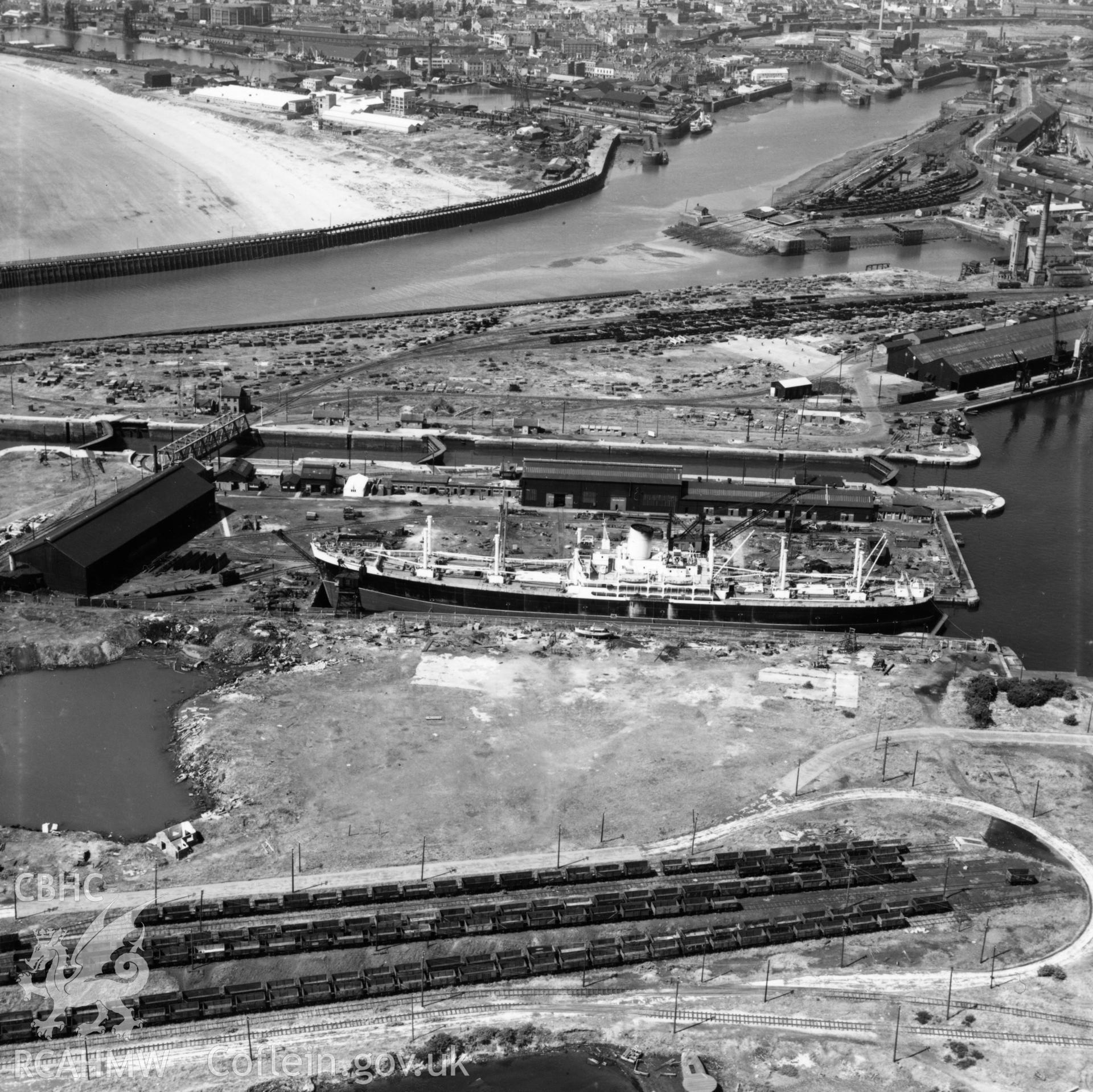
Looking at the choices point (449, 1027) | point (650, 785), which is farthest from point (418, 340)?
point (449, 1027)

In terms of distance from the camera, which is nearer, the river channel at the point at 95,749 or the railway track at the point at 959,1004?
the railway track at the point at 959,1004

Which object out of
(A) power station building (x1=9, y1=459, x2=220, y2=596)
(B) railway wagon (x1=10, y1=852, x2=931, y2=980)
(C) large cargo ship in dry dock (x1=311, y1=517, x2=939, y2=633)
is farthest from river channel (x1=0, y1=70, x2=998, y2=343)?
(B) railway wagon (x1=10, y1=852, x2=931, y2=980)

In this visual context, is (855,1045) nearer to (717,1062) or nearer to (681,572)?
(717,1062)

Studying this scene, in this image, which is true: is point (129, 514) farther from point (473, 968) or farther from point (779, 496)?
point (473, 968)

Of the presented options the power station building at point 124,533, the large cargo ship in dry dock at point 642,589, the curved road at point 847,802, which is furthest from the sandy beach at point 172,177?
the curved road at point 847,802

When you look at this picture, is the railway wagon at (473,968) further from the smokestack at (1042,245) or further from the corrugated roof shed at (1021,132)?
the corrugated roof shed at (1021,132)

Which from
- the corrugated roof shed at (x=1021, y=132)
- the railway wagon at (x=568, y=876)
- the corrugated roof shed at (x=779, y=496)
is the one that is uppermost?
the corrugated roof shed at (x=1021, y=132)
